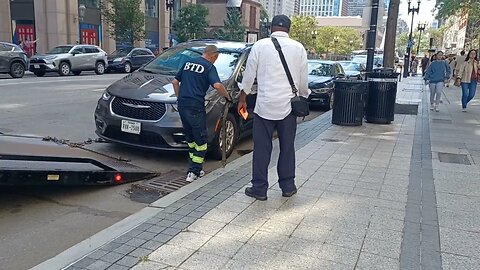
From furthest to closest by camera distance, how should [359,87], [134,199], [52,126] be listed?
[359,87], [52,126], [134,199]

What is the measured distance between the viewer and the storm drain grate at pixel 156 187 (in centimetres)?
516

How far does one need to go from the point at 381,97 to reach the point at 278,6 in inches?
4335

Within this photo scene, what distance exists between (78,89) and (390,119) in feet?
35.5

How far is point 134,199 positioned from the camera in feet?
16.7

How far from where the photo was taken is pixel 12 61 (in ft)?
63.2

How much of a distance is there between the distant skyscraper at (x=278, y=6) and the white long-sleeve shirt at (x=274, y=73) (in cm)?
11116

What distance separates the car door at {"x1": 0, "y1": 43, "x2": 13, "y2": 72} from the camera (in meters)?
18.9

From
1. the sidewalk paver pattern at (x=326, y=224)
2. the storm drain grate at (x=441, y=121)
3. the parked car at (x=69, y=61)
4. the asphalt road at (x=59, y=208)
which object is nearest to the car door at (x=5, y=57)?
the parked car at (x=69, y=61)

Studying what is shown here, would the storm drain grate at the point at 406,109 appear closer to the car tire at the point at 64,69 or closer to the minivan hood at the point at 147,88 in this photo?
the minivan hood at the point at 147,88

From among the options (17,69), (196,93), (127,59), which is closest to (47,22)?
(127,59)

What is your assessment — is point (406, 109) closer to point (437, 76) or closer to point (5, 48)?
point (437, 76)

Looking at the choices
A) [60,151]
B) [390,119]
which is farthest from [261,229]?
[390,119]

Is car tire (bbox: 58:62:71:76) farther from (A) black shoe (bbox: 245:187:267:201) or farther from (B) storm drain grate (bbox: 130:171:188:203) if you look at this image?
(A) black shoe (bbox: 245:187:267:201)

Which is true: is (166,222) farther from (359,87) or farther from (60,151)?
(359,87)
